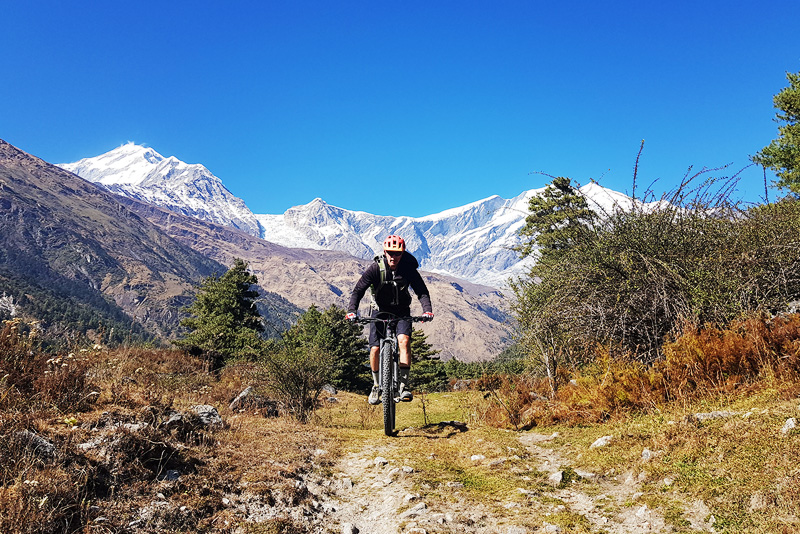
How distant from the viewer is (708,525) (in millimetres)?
3113

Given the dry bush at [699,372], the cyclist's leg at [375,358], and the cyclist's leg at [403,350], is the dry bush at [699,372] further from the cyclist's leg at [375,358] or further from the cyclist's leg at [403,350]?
the cyclist's leg at [375,358]

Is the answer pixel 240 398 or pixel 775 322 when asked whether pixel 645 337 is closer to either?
pixel 775 322

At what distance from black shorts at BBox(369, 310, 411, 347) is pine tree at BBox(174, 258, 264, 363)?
27219mm

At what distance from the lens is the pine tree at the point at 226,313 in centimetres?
3388

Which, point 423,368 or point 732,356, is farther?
point 423,368

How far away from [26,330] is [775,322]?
33.9ft

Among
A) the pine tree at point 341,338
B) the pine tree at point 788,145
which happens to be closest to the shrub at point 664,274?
the pine tree at point 788,145

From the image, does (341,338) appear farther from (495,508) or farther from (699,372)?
(495,508)

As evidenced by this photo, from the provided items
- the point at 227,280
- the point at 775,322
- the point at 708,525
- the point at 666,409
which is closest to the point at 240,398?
the point at 666,409

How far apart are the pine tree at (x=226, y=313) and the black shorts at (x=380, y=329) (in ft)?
89.3

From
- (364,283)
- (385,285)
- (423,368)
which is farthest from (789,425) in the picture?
(423,368)

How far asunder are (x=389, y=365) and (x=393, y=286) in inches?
54.3

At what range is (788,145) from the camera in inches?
747

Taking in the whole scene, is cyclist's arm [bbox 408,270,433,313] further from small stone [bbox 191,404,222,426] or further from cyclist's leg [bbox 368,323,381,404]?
small stone [bbox 191,404,222,426]
